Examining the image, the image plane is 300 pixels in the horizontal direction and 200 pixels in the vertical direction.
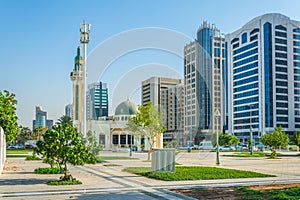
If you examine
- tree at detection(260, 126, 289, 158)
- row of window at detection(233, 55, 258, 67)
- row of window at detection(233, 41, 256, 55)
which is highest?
row of window at detection(233, 41, 256, 55)

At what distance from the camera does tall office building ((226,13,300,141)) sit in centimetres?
10300

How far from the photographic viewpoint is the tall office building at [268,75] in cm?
10300

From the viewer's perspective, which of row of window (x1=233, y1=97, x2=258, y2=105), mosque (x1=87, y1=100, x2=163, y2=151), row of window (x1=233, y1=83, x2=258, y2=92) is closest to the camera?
mosque (x1=87, y1=100, x2=163, y2=151)

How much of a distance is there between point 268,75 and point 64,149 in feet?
309

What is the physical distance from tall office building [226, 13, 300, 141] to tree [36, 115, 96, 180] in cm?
9032

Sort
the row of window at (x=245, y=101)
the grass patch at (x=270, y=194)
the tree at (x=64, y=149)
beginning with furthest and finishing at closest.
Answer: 1. the row of window at (x=245, y=101)
2. the tree at (x=64, y=149)
3. the grass patch at (x=270, y=194)

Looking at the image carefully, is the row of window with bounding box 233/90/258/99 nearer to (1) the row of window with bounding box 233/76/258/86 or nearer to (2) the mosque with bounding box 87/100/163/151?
(1) the row of window with bounding box 233/76/258/86

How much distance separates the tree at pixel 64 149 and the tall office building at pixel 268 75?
3556 inches

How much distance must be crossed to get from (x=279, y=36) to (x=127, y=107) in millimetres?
58484

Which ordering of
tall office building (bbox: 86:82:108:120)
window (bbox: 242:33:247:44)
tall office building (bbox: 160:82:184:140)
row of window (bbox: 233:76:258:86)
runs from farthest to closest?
window (bbox: 242:33:247:44) → row of window (bbox: 233:76:258:86) → tall office building (bbox: 86:82:108:120) → tall office building (bbox: 160:82:184:140)

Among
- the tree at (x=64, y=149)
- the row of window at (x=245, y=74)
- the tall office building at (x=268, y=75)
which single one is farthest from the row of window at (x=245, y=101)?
the tree at (x=64, y=149)

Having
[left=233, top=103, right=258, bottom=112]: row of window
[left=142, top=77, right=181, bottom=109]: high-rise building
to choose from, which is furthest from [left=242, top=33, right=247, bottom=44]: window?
[left=142, top=77, right=181, bottom=109]: high-rise building

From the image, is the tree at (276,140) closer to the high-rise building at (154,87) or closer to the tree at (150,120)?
the tree at (150,120)

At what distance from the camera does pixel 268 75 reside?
338ft
